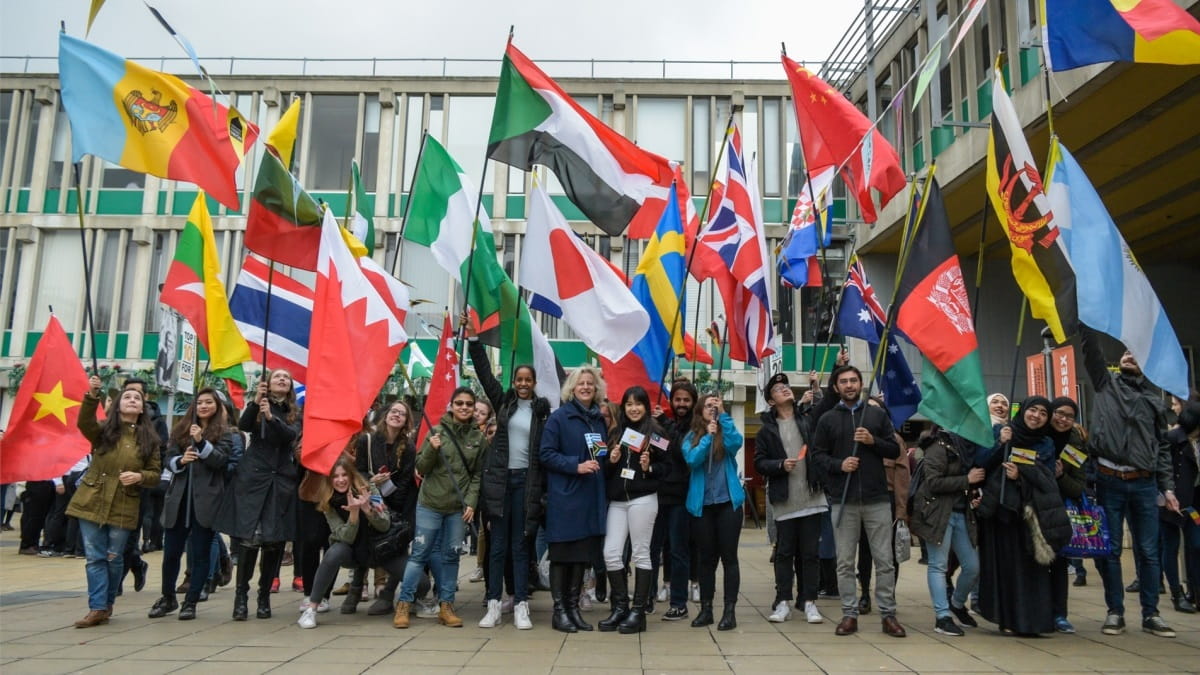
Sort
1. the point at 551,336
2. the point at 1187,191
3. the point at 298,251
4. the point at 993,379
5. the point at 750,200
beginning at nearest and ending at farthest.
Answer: the point at 298,251 → the point at 750,200 → the point at 1187,191 → the point at 993,379 → the point at 551,336

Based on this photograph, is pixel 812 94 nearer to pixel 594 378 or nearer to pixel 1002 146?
pixel 1002 146

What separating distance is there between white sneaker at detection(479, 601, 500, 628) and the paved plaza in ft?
0.42

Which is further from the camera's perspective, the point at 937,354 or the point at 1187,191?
the point at 1187,191

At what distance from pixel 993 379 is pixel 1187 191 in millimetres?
6190

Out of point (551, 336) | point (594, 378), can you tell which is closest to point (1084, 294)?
point (594, 378)

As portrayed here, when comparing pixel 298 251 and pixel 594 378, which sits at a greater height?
pixel 298 251

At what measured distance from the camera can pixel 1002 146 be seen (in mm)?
6895

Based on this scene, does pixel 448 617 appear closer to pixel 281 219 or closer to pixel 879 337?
pixel 281 219

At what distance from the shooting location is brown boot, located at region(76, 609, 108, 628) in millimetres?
6820

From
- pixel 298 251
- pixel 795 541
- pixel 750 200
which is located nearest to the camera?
pixel 795 541

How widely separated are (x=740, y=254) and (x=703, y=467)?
2529mm

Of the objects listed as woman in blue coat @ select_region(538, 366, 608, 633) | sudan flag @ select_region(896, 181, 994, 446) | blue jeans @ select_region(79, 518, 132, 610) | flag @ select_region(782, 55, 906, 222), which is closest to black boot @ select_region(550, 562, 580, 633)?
woman in blue coat @ select_region(538, 366, 608, 633)

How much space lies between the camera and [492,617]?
7.01 m

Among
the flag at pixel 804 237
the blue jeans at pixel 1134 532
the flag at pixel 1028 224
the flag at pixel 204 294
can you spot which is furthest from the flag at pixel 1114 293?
the flag at pixel 204 294
